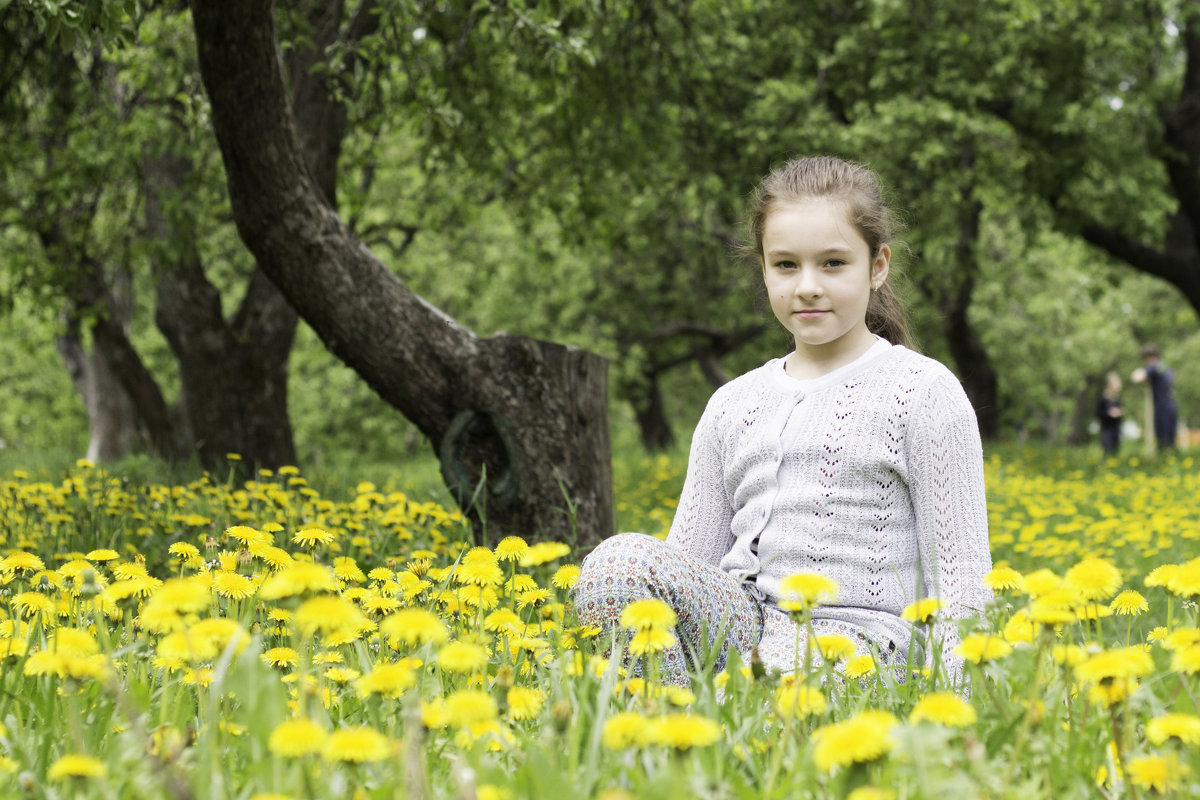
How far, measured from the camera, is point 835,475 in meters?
2.48

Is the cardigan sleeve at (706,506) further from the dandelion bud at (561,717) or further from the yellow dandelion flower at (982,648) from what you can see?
the dandelion bud at (561,717)

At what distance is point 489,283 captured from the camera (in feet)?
64.2

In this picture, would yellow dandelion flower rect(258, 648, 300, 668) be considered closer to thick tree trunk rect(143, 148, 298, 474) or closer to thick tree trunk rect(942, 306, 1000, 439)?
thick tree trunk rect(143, 148, 298, 474)

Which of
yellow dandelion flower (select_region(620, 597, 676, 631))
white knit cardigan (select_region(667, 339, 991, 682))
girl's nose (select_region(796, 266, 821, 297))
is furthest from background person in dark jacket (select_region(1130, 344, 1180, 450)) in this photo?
yellow dandelion flower (select_region(620, 597, 676, 631))

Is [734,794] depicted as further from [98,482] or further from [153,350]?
[153,350]

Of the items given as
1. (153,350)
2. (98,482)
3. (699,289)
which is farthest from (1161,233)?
(153,350)

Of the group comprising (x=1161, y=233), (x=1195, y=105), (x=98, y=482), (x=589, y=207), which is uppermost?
(x=1195, y=105)

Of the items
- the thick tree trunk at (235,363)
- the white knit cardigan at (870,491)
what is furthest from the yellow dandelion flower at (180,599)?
the thick tree trunk at (235,363)

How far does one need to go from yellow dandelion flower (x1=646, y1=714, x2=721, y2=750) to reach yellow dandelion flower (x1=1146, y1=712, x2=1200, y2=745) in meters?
0.58

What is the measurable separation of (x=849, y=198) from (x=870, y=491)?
0.73 metres

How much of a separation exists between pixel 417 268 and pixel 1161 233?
9.85 meters

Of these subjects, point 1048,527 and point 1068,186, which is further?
point 1068,186

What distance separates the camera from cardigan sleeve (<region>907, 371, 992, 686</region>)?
7.50 ft

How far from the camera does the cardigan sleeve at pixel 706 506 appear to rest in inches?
108
